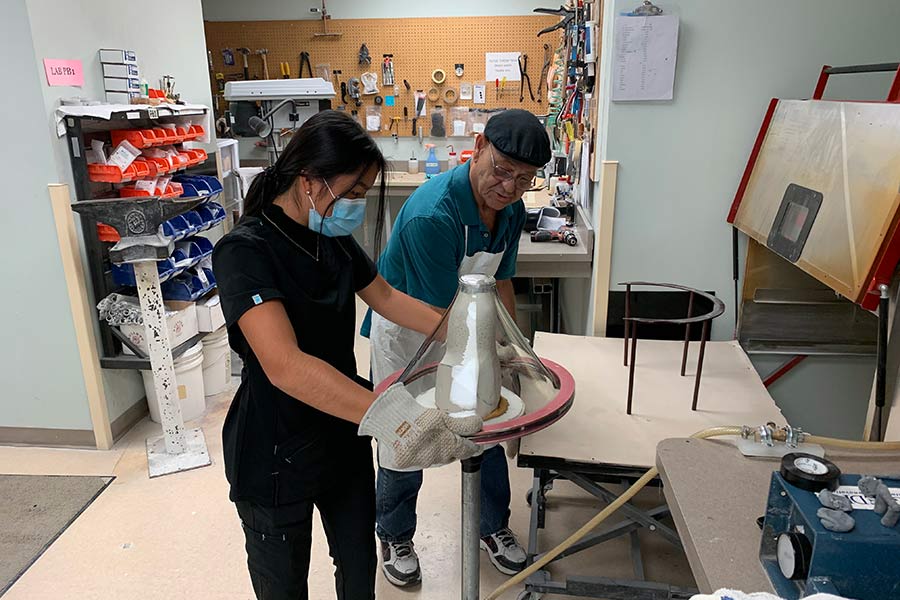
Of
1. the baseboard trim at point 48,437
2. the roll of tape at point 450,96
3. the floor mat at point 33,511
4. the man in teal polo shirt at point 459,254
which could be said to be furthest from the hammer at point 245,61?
the man in teal polo shirt at point 459,254

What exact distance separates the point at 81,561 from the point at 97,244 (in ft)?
3.86

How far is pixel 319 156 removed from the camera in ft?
3.82

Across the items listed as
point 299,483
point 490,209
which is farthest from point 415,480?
point 490,209

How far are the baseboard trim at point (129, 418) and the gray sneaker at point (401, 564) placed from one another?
1.46 metres

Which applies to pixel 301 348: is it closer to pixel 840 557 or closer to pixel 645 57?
pixel 840 557

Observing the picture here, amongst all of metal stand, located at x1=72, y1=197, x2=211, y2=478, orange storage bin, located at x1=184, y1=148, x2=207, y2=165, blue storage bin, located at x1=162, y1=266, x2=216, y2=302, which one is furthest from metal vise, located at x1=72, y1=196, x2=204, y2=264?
orange storage bin, located at x1=184, y1=148, x2=207, y2=165

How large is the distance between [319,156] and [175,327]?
1.89 meters

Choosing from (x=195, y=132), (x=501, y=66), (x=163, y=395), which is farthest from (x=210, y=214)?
(x=501, y=66)

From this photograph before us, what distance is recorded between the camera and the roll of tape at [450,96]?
4910 millimetres

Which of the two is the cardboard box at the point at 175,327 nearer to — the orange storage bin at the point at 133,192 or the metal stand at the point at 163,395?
the metal stand at the point at 163,395

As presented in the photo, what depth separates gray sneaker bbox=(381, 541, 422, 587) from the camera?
1949mm

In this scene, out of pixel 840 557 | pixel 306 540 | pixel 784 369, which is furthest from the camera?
pixel 784 369

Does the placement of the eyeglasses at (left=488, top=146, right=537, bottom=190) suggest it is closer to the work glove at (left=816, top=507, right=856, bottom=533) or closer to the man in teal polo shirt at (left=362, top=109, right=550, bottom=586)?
the man in teal polo shirt at (left=362, top=109, right=550, bottom=586)

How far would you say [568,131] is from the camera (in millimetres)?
3289
